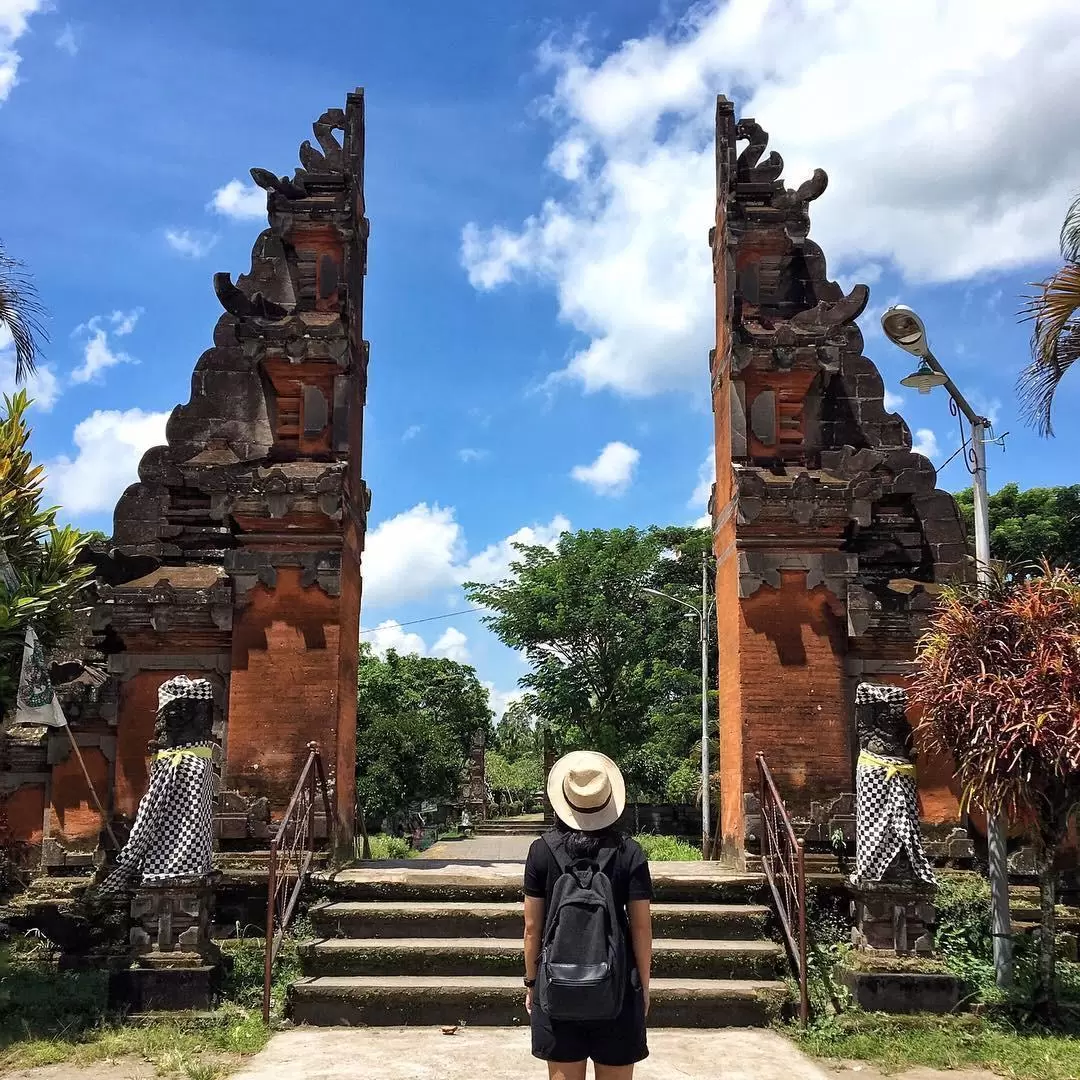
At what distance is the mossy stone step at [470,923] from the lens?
8.76m

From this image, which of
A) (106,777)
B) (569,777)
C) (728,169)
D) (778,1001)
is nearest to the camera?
(569,777)

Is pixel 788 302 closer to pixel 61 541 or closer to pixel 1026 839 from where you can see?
pixel 1026 839

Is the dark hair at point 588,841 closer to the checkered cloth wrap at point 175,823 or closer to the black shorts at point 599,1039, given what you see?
the black shorts at point 599,1039

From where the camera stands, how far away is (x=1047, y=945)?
791 cm

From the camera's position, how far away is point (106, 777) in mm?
10867

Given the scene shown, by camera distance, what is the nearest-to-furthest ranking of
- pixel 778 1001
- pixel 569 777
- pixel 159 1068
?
pixel 569 777 → pixel 159 1068 → pixel 778 1001

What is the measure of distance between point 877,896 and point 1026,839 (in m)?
2.96

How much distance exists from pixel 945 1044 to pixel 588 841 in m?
4.38

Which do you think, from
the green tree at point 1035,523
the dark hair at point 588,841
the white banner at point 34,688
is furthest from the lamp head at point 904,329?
the green tree at point 1035,523

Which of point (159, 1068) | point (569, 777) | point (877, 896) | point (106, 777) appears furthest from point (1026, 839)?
point (106, 777)

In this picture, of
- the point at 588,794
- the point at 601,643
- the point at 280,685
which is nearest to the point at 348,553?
the point at 280,685

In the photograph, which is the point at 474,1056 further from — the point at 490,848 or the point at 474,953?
the point at 490,848

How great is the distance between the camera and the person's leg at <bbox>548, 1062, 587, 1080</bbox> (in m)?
4.47

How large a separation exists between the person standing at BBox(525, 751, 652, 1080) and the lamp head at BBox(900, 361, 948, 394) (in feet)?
18.6
